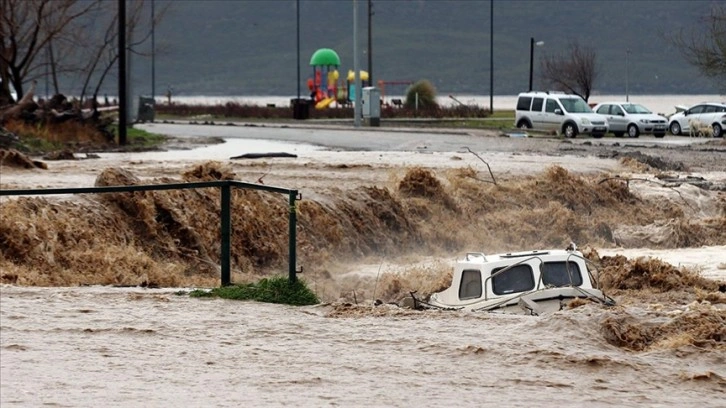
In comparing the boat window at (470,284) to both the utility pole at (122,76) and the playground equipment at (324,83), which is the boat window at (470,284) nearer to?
the utility pole at (122,76)

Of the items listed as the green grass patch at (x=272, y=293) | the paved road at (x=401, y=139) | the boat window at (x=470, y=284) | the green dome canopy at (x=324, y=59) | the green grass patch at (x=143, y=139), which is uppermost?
the green dome canopy at (x=324, y=59)

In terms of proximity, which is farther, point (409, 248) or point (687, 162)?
point (687, 162)

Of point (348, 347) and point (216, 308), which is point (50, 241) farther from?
point (348, 347)

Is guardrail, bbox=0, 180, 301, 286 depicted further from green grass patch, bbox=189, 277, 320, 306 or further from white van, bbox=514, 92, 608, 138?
white van, bbox=514, 92, 608, 138

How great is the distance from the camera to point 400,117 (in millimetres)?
72312

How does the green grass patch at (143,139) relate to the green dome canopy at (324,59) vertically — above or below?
below

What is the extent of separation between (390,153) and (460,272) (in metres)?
18.4

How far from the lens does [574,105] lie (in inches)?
2060

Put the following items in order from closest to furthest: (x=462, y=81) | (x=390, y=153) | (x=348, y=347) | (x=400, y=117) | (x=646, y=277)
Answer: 1. (x=348, y=347)
2. (x=646, y=277)
3. (x=390, y=153)
4. (x=400, y=117)
5. (x=462, y=81)

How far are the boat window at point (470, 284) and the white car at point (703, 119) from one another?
3694 centimetres

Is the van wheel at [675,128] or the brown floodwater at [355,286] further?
the van wheel at [675,128]

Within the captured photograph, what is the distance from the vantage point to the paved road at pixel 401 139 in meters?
39.6

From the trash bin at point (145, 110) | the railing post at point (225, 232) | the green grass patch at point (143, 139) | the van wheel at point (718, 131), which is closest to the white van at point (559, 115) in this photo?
the van wheel at point (718, 131)

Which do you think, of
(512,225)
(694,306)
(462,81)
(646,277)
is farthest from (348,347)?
(462,81)
